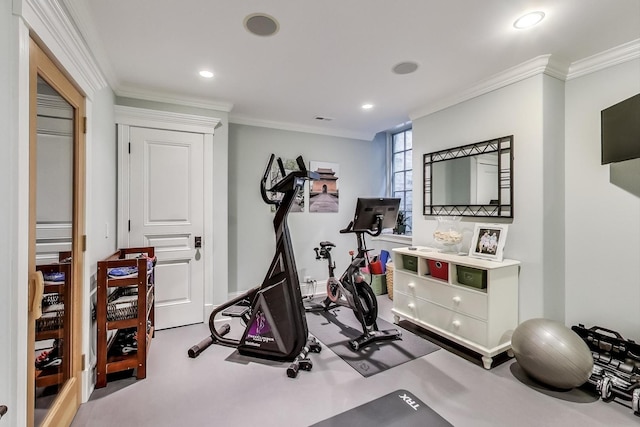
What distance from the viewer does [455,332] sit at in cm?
271

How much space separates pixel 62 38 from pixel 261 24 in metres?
1.14

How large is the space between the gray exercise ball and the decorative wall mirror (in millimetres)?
1028

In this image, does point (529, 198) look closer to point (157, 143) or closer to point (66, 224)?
point (66, 224)

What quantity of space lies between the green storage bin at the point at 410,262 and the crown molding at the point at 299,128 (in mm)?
2347

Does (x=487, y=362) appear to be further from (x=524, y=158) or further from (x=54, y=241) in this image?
(x=54, y=241)

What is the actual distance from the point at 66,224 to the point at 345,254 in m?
3.71

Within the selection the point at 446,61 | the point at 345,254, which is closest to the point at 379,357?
the point at 345,254

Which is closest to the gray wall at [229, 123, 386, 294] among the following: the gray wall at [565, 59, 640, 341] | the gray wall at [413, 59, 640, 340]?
the gray wall at [413, 59, 640, 340]

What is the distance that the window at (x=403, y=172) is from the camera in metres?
4.84

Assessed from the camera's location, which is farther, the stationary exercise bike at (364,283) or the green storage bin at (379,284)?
the green storage bin at (379,284)

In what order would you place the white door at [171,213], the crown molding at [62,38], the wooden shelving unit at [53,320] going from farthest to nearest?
the white door at [171,213] → the wooden shelving unit at [53,320] → the crown molding at [62,38]

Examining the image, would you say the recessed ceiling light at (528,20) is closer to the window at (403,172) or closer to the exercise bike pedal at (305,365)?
the window at (403,172)

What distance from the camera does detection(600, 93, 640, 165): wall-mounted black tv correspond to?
202 centimetres

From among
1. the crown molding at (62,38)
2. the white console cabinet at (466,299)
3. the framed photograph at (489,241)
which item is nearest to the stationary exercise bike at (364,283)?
the white console cabinet at (466,299)
